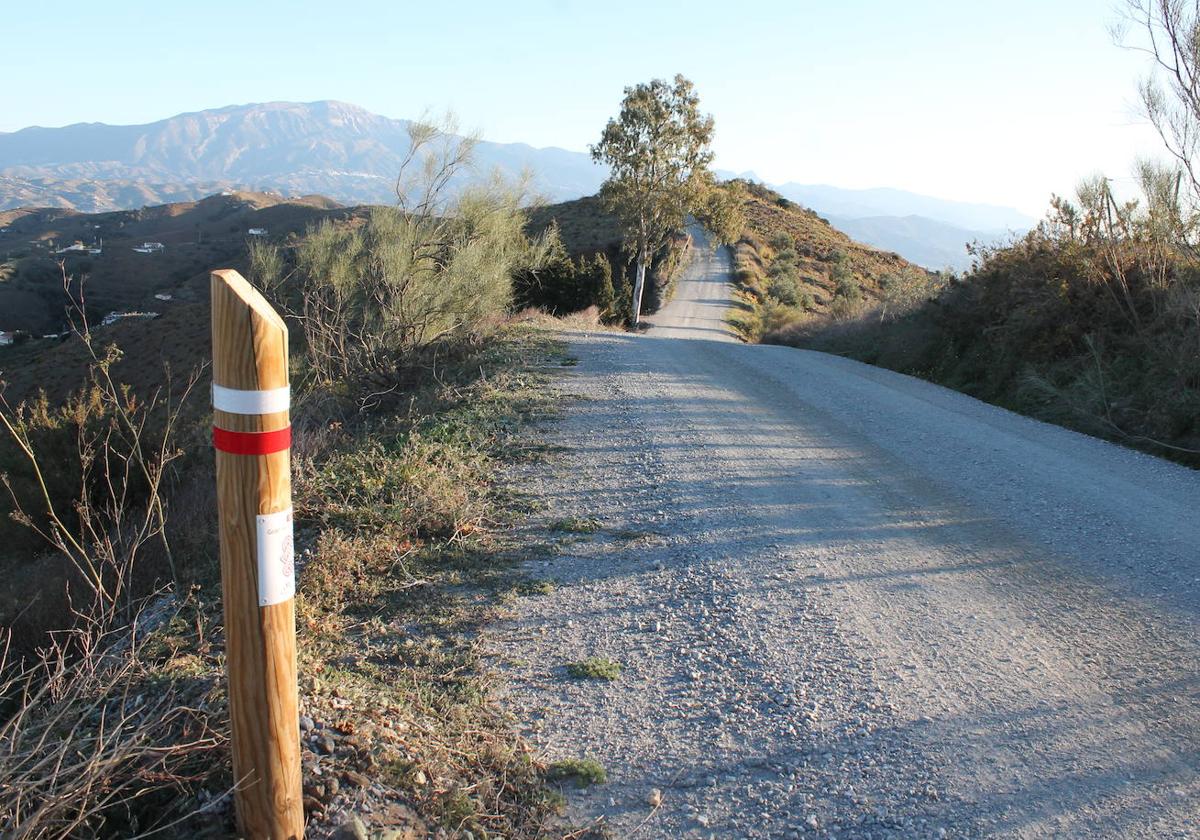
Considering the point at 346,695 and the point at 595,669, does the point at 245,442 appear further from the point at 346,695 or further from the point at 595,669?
the point at 595,669

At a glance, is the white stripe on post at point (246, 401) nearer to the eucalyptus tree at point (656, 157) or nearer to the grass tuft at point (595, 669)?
the grass tuft at point (595, 669)

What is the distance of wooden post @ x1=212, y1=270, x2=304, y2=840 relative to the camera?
2.11 meters

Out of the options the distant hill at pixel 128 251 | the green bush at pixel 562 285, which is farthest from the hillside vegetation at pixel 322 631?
the distant hill at pixel 128 251

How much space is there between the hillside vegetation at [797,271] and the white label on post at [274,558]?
67.9ft

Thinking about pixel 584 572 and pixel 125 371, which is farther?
pixel 125 371

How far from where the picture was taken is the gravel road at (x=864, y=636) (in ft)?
9.64

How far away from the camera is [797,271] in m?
45.3

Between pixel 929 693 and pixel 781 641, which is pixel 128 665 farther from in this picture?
pixel 929 693

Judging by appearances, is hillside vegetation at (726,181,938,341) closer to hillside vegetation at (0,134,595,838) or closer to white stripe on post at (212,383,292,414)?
hillside vegetation at (0,134,595,838)

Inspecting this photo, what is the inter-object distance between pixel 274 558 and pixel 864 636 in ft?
10.0

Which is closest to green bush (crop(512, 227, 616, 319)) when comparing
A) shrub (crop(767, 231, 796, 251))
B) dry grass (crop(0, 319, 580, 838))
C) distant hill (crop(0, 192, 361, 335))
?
distant hill (crop(0, 192, 361, 335))

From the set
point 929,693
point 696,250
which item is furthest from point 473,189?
point 696,250

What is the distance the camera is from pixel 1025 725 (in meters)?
3.36

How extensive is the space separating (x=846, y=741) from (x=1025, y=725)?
0.80 meters
